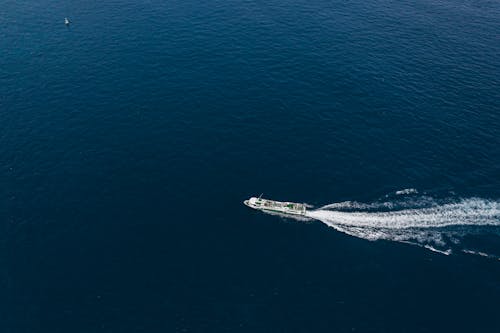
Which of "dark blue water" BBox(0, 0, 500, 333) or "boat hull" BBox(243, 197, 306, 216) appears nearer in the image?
"dark blue water" BBox(0, 0, 500, 333)

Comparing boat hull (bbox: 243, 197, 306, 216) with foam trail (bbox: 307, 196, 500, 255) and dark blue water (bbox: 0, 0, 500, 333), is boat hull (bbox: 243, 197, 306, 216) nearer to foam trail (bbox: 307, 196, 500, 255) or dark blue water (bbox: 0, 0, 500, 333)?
dark blue water (bbox: 0, 0, 500, 333)

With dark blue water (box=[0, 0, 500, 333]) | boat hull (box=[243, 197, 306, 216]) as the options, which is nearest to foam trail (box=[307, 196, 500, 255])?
dark blue water (box=[0, 0, 500, 333])

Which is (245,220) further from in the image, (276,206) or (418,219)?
(418,219)

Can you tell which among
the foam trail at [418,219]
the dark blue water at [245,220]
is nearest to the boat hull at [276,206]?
the dark blue water at [245,220]

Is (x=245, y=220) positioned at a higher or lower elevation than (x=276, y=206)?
Result: lower

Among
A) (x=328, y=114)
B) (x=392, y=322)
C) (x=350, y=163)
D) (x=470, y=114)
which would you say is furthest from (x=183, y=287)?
(x=470, y=114)

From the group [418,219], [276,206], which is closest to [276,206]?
[276,206]

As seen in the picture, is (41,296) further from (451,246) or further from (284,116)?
(451,246)
